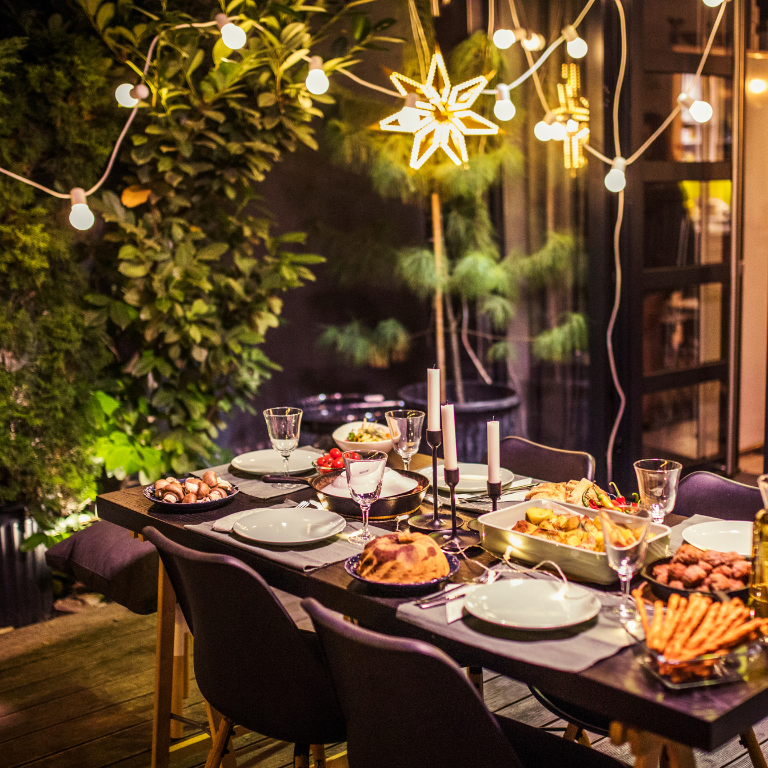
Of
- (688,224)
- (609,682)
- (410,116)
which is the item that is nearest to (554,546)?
(609,682)

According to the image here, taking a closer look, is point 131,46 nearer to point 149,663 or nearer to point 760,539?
point 149,663

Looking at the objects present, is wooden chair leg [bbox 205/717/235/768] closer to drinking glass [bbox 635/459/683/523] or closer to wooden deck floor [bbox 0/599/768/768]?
wooden deck floor [bbox 0/599/768/768]

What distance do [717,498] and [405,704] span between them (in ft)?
3.90

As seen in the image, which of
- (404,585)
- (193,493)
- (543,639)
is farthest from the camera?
(193,493)

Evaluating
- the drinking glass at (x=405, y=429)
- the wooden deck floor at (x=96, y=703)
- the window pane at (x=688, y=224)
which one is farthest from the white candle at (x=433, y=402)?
the window pane at (x=688, y=224)

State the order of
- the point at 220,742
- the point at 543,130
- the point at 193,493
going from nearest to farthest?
the point at 220,742, the point at 193,493, the point at 543,130

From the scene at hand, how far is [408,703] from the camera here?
117cm

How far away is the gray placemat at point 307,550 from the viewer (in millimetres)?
1587

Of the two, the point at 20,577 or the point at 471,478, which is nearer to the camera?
the point at 471,478

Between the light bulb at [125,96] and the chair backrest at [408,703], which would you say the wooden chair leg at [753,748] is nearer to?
the chair backrest at [408,703]

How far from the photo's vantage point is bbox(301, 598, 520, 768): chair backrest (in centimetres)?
111

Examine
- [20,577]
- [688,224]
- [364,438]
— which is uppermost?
[688,224]

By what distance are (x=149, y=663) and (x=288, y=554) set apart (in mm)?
1349

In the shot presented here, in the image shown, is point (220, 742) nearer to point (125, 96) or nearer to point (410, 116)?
point (410, 116)
